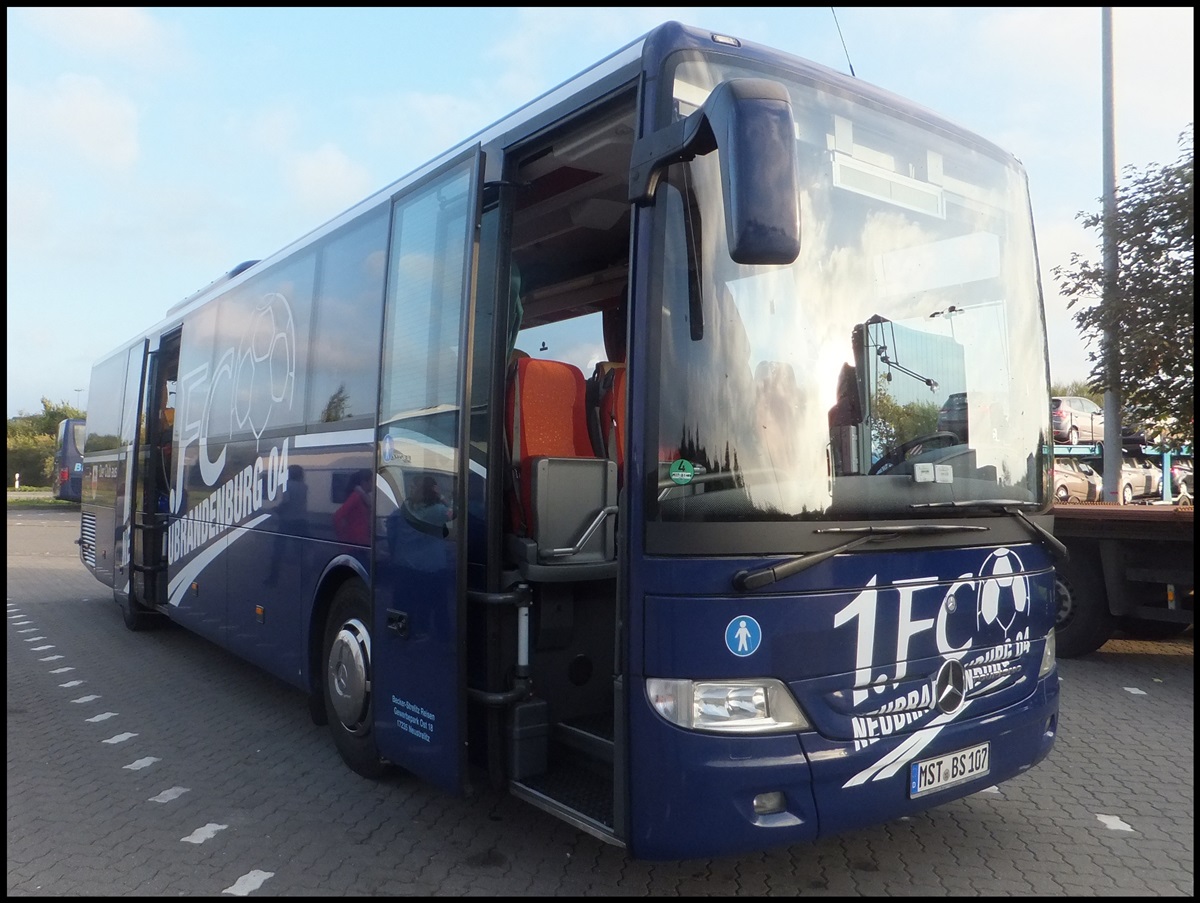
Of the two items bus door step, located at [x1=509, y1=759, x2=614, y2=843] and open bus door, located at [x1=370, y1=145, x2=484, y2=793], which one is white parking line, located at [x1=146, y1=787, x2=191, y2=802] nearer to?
open bus door, located at [x1=370, y1=145, x2=484, y2=793]

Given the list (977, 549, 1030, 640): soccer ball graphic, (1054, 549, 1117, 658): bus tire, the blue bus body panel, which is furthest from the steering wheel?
(1054, 549, 1117, 658): bus tire

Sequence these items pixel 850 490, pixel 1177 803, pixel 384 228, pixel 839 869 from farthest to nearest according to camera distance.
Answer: pixel 384 228, pixel 1177 803, pixel 839 869, pixel 850 490

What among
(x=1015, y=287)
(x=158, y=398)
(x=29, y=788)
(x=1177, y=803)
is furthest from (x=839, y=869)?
(x=158, y=398)

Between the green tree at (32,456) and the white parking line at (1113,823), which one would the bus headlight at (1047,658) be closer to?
the white parking line at (1113,823)

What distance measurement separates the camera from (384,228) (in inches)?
197

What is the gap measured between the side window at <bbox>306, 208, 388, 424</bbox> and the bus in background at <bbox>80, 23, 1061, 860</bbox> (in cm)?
2

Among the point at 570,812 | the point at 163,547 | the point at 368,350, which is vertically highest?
the point at 368,350

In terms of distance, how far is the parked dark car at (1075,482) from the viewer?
20009 mm

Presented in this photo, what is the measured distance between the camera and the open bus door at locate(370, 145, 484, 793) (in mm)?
3967

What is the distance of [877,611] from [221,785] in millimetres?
3581

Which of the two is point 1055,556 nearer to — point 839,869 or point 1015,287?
point 1015,287

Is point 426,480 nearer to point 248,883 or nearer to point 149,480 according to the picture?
point 248,883

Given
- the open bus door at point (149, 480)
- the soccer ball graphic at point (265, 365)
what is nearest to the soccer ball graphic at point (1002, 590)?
the soccer ball graphic at point (265, 365)

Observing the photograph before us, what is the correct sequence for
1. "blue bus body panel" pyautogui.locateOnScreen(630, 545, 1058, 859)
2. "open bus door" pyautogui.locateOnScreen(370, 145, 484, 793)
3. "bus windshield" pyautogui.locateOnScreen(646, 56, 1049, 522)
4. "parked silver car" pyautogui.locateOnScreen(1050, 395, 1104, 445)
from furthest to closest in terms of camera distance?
"parked silver car" pyautogui.locateOnScreen(1050, 395, 1104, 445), "open bus door" pyautogui.locateOnScreen(370, 145, 484, 793), "bus windshield" pyautogui.locateOnScreen(646, 56, 1049, 522), "blue bus body panel" pyautogui.locateOnScreen(630, 545, 1058, 859)
